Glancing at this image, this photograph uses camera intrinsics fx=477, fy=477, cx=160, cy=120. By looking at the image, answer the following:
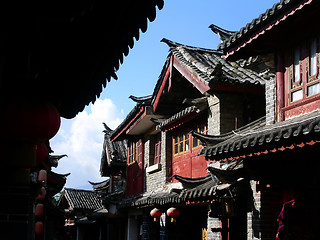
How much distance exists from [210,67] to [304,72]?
4.60 meters

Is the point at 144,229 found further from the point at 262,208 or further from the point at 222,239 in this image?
the point at 262,208

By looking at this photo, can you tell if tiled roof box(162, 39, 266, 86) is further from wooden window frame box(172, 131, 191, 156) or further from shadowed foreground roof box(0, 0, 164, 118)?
shadowed foreground roof box(0, 0, 164, 118)

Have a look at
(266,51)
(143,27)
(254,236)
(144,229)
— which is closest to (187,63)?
(266,51)

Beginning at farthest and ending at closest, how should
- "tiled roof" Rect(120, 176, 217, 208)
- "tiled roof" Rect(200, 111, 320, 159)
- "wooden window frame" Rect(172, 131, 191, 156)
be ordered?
1. "wooden window frame" Rect(172, 131, 191, 156)
2. "tiled roof" Rect(120, 176, 217, 208)
3. "tiled roof" Rect(200, 111, 320, 159)

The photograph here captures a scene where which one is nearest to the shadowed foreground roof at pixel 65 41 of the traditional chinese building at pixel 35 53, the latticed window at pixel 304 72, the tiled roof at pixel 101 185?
the traditional chinese building at pixel 35 53

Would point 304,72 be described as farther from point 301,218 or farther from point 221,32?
point 221,32

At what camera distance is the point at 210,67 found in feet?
40.6

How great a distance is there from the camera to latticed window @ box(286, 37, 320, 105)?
771 cm

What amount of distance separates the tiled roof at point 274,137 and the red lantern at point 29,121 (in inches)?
140

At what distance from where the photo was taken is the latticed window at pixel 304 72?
7707 mm

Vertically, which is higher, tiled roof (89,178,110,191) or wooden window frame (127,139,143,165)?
wooden window frame (127,139,143,165)

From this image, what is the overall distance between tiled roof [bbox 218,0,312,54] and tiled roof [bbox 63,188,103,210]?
29071 millimetres

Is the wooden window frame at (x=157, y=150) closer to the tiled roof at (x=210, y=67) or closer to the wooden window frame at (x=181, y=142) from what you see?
the wooden window frame at (x=181, y=142)

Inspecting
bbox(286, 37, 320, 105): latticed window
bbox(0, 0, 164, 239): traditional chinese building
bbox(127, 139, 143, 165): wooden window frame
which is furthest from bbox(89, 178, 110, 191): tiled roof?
bbox(0, 0, 164, 239): traditional chinese building
